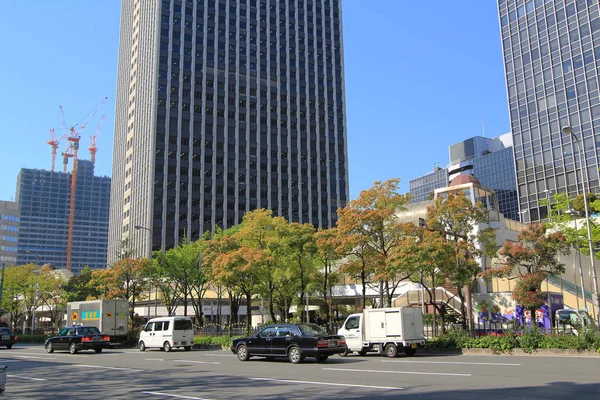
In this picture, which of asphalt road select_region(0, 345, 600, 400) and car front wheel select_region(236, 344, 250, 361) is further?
car front wheel select_region(236, 344, 250, 361)

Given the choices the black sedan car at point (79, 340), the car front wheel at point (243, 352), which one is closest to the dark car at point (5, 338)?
the black sedan car at point (79, 340)

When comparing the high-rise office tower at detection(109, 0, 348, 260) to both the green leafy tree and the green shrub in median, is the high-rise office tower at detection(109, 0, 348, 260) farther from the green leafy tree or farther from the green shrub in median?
the green shrub in median

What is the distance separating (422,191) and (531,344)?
152 m

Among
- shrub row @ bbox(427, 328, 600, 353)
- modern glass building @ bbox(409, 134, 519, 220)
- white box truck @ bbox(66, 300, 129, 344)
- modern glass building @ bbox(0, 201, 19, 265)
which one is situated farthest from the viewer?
modern glass building @ bbox(0, 201, 19, 265)

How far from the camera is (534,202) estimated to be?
92188mm

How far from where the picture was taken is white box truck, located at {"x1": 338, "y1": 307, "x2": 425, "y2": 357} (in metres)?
23.3

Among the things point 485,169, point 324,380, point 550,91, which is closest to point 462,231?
point 324,380

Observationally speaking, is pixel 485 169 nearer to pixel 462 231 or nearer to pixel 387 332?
pixel 462 231

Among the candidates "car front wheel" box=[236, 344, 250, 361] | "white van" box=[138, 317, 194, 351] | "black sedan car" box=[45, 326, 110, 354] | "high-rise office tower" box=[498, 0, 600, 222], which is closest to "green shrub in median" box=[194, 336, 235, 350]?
"white van" box=[138, 317, 194, 351]

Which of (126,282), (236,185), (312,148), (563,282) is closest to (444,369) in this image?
(563,282)

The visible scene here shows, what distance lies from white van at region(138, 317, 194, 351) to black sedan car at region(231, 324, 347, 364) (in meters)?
9.67

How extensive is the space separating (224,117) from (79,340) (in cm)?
8258

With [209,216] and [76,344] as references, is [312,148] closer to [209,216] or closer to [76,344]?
[209,216]

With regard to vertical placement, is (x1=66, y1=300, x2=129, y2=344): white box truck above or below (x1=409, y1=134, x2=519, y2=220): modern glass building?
below
